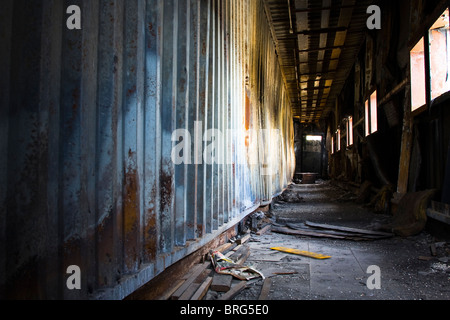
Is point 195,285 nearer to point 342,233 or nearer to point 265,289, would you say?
point 265,289

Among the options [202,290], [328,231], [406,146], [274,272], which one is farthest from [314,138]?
[202,290]

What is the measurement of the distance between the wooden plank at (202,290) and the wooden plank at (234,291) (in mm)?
173

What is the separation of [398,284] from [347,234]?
2429 millimetres

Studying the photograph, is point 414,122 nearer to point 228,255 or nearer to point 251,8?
point 251,8

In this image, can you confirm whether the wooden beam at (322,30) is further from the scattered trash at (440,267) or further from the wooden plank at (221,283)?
the wooden plank at (221,283)

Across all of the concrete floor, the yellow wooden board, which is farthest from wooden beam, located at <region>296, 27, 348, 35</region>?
the yellow wooden board

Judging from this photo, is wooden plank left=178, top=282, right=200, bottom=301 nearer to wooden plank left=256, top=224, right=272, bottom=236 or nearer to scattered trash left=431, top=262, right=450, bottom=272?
scattered trash left=431, top=262, right=450, bottom=272

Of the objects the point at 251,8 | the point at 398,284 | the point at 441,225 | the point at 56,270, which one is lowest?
the point at 398,284

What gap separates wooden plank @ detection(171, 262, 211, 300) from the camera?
2.83 metres

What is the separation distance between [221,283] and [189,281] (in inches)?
12.5

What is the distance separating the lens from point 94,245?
6.61 feet

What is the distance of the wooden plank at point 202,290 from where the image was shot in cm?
283

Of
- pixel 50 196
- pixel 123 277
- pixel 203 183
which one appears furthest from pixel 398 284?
pixel 50 196

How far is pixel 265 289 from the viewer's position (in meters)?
3.22
